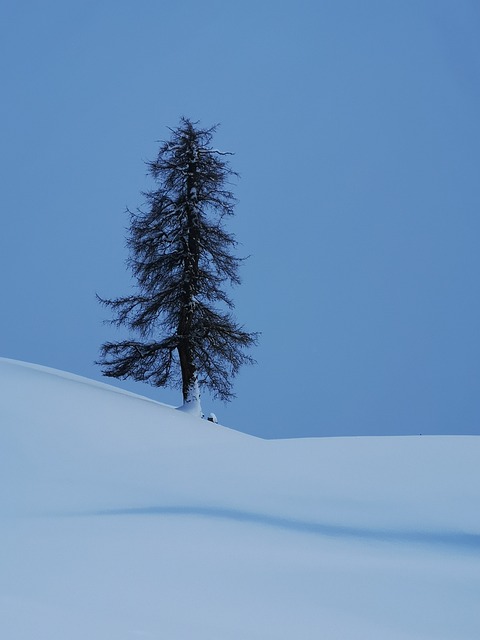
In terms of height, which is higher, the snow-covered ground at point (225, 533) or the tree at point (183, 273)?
the tree at point (183, 273)

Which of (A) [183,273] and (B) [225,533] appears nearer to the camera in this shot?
(B) [225,533]

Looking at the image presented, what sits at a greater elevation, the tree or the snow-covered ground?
the tree

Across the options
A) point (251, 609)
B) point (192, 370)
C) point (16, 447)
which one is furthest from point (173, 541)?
point (192, 370)

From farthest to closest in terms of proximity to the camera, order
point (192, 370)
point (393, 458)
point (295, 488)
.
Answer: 1. point (192, 370)
2. point (393, 458)
3. point (295, 488)

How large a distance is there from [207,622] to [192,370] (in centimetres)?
1346

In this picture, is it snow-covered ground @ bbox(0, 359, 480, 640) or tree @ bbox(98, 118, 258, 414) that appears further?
tree @ bbox(98, 118, 258, 414)

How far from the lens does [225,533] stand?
6.09 m

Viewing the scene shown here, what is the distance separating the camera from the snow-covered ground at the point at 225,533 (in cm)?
416

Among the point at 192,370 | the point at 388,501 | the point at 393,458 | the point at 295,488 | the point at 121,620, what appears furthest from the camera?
the point at 192,370

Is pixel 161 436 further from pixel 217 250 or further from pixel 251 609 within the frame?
pixel 217 250

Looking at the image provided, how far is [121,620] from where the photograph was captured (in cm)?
398

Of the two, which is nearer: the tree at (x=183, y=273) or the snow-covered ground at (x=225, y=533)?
the snow-covered ground at (x=225, y=533)

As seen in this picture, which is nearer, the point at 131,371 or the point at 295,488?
the point at 295,488

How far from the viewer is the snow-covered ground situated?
416 cm
